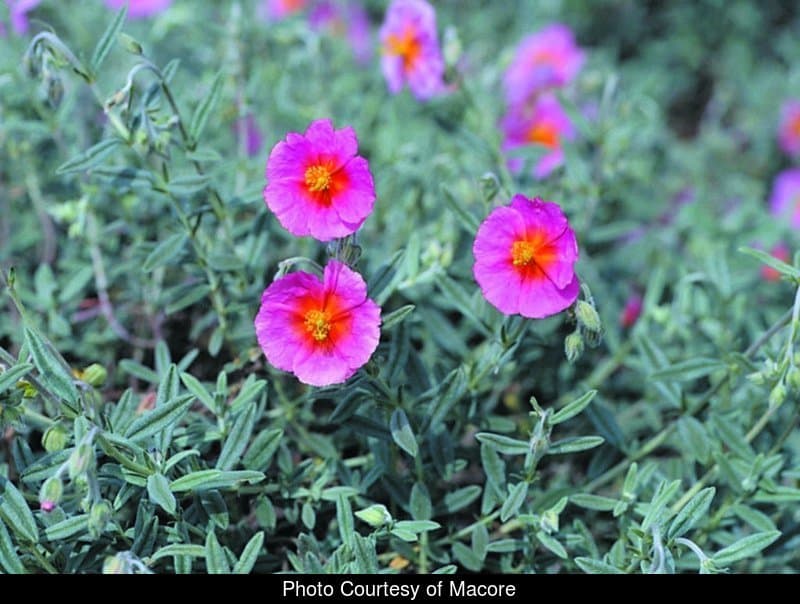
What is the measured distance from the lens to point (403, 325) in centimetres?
217

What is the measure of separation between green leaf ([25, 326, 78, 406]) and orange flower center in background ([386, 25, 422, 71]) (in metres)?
1.54

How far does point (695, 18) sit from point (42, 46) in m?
3.24

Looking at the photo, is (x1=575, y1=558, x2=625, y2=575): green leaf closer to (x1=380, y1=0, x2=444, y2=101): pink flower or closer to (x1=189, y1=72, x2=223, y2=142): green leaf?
(x1=189, y1=72, x2=223, y2=142): green leaf

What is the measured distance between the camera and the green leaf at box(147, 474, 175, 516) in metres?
1.78

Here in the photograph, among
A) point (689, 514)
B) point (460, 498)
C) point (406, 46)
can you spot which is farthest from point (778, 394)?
point (406, 46)

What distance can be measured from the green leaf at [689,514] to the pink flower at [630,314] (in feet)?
3.44

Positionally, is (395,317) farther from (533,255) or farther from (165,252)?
(165,252)

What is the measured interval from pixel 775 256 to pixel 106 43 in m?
2.25

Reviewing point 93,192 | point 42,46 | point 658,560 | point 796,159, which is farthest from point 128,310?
point 796,159

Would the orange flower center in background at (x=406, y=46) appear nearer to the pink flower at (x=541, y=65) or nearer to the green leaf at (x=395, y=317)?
the pink flower at (x=541, y=65)

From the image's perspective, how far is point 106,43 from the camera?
219cm

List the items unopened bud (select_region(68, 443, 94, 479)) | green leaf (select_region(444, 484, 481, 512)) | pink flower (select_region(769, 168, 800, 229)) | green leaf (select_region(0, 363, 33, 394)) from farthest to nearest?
1. pink flower (select_region(769, 168, 800, 229))
2. green leaf (select_region(444, 484, 481, 512))
3. green leaf (select_region(0, 363, 33, 394))
4. unopened bud (select_region(68, 443, 94, 479))

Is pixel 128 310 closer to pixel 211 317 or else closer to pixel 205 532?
pixel 211 317

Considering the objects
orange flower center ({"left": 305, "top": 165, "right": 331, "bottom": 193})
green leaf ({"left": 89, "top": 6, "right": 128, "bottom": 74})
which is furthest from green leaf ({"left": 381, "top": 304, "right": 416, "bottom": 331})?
green leaf ({"left": 89, "top": 6, "right": 128, "bottom": 74})
